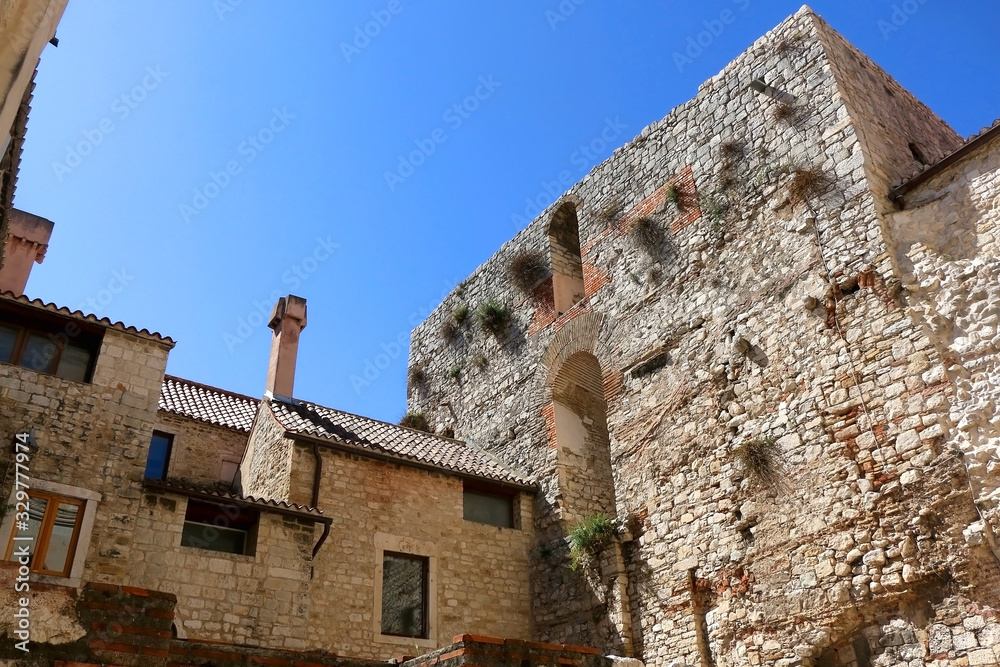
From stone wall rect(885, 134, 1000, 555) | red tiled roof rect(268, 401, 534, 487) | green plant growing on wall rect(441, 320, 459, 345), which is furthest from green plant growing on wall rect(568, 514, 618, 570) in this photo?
green plant growing on wall rect(441, 320, 459, 345)

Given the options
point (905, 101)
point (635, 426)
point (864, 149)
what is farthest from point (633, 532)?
point (905, 101)

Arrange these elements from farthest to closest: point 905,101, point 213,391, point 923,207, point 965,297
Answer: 1. point 213,391
2. point 905,101
3. point 923,207
4. point 965,297

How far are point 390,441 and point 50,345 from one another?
19.5 ft

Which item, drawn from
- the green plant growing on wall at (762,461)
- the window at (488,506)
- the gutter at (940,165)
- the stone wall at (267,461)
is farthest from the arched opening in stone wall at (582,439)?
the gutter at (940,165)

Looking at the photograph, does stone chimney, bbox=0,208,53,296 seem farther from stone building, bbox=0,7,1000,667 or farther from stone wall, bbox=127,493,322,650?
stone wall, bbox=127,493,322,650

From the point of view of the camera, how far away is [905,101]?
12570mm

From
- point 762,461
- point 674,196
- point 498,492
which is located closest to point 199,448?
point 498,492

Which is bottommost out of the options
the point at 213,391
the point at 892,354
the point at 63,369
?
the point at 892,354

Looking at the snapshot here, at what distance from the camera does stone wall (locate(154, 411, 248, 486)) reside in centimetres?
1548

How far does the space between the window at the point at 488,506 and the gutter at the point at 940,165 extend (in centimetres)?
821

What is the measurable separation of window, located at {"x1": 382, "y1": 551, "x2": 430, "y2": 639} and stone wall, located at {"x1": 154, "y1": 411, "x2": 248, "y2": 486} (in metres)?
4.96

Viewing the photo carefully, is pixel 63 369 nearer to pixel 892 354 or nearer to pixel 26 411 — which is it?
pixel 26 411

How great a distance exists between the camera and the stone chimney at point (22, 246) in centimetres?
1417

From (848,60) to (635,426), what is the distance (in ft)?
21.5
